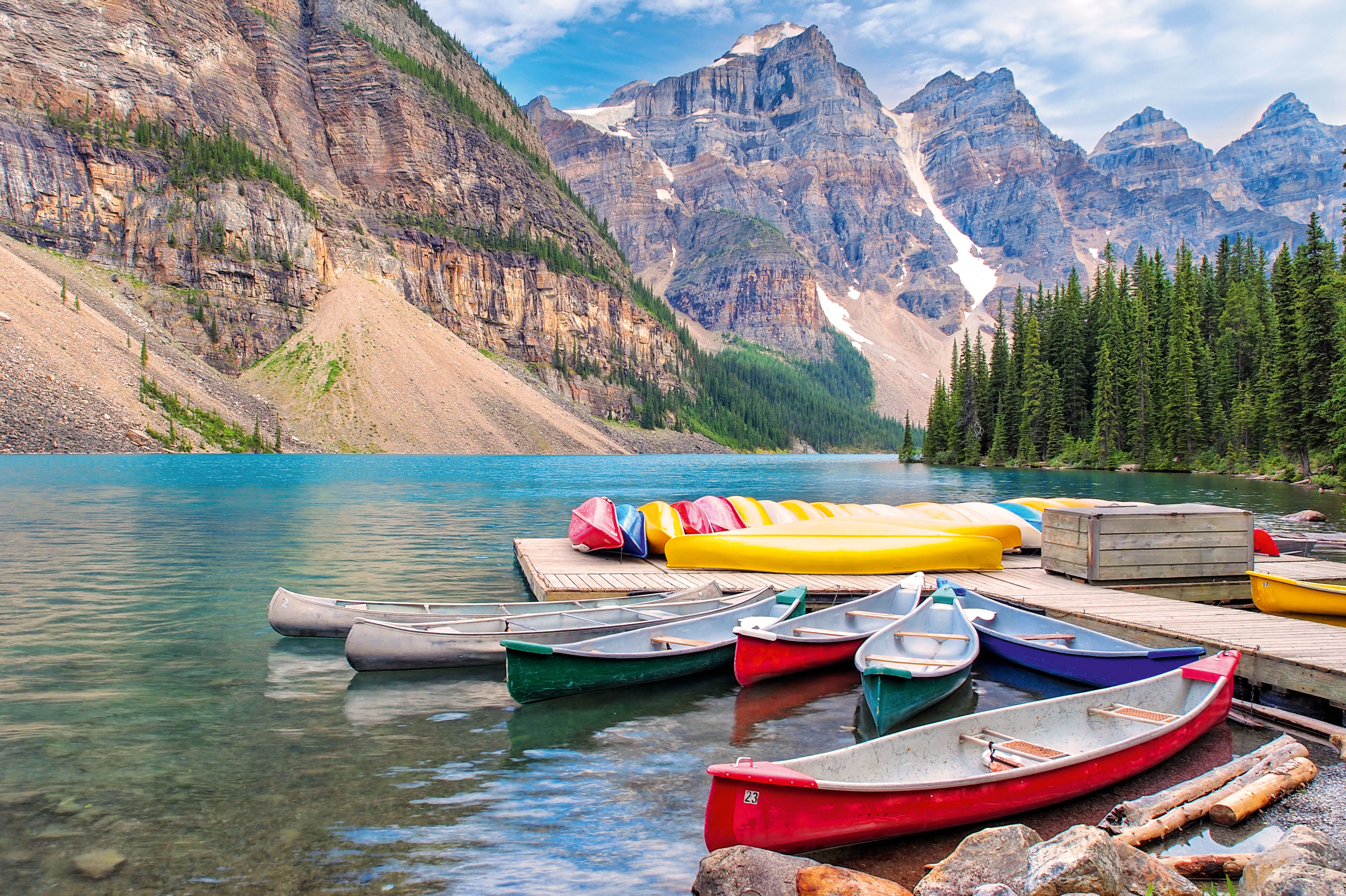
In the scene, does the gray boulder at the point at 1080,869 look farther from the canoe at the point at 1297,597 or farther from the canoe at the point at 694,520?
the canoe at the point at 694,520

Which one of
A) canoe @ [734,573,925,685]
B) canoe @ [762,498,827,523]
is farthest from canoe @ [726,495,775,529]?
canoe @ [734,573,925,685]

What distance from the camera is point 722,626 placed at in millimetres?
13242

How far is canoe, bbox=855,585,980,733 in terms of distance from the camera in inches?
363

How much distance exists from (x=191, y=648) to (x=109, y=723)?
412 centimetres

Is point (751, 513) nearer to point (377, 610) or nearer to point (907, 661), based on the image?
point (377, 610)

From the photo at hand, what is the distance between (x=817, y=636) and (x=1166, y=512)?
8122 millimetres

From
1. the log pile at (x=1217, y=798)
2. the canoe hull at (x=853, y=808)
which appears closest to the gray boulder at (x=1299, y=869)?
the log pile at (x=1217, y=798)

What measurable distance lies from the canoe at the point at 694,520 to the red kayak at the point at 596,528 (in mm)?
1931

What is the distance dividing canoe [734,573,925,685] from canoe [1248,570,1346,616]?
6.11 meters

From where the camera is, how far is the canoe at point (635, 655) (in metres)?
10.7

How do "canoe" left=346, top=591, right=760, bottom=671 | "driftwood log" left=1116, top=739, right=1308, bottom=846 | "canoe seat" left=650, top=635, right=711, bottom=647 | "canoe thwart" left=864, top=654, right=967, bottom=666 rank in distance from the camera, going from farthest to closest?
"canoe seat" left=650, top=635, right=711, bottom=647 < "canoe" left=346, top=591, right=760, bottom=671 < "canoe thwart" left=864, top=654, right=967, bottom=666 < "driftwood log" left=1116, top=739, right=1308, bottom=846

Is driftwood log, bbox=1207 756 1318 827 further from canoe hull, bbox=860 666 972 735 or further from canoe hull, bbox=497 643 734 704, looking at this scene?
canoe hull, bbox=497 643 734 704

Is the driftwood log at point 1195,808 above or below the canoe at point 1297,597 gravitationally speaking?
below

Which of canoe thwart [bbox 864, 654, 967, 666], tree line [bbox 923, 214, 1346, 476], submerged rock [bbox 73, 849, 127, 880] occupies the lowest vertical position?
submerged rock [bbox 73, 849, 127, 880]
